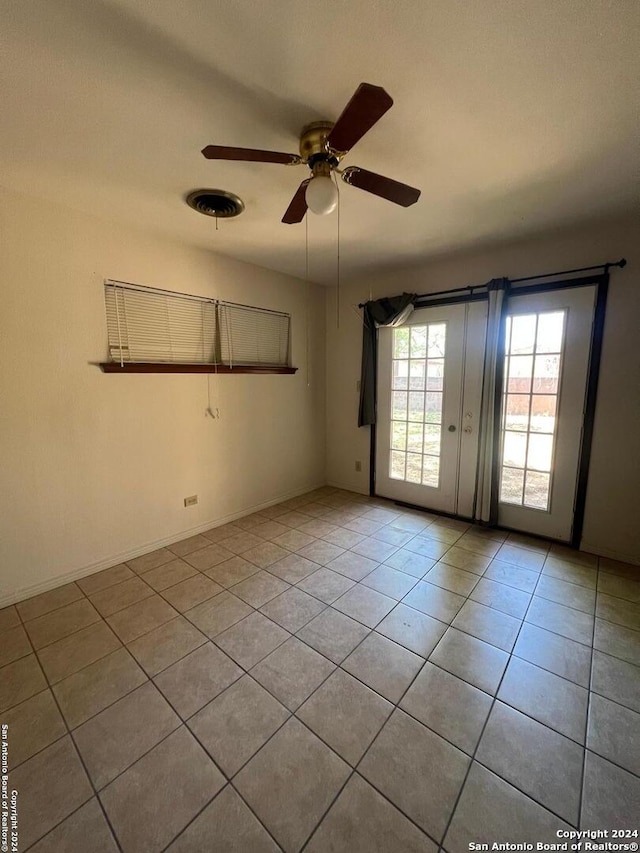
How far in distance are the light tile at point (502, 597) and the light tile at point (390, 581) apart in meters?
0.41

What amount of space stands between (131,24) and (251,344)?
7.72 ft

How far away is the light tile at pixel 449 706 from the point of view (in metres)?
1.37

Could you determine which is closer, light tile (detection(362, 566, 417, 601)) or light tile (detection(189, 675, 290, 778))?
light tile (detection(189, 675, 290, 778))

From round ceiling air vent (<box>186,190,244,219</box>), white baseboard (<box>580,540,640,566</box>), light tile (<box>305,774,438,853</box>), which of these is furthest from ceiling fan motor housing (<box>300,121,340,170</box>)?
white baseboard (<box>580,540,640,566</box>)

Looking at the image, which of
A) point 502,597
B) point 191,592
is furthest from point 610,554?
point 191,592

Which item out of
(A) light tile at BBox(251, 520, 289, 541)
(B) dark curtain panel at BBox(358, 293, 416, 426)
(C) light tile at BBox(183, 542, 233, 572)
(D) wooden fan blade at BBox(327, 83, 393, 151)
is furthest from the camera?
(B) dark curtain panel at BBox(358, 293, 416, 426)

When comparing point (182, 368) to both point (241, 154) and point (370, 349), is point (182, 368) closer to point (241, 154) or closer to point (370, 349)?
point (241, 154)

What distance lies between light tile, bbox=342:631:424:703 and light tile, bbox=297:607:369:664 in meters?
0.04

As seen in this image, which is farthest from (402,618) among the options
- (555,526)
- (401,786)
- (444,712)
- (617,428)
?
(617,428)

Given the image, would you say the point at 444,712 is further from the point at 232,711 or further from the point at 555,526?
the point at 555,526

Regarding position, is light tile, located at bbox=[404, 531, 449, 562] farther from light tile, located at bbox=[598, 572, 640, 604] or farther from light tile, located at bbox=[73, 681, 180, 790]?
light tile, located at bbox=[73, 681, 180, 790]

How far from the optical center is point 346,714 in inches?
56.8

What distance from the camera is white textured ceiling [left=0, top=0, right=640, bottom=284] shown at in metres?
1.07

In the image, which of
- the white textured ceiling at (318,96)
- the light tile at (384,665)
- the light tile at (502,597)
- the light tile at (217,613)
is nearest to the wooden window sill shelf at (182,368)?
the white textured ceiling at (318,96)
